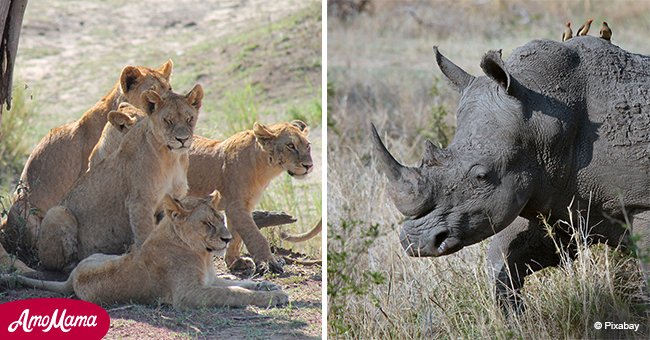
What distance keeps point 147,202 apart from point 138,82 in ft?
2.78

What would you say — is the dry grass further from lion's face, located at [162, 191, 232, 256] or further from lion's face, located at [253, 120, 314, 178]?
lion's face, located at [162, 191, 232, 256]

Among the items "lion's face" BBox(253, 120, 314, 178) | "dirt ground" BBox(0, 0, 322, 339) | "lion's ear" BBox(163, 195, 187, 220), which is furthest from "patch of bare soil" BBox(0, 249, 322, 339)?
"dirt ground" BBox(0, 0, 322, 339)

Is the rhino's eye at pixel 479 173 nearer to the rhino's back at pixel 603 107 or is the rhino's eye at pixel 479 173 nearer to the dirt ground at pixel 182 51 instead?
the rhino's back at pixel 603 107

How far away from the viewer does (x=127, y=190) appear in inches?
268

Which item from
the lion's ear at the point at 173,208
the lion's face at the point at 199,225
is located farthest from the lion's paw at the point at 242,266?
the lion's ear at the point at 173,208

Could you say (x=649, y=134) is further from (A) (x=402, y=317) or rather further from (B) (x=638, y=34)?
(B) (x=638, y=34)

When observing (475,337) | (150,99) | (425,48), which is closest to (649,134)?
(475,337)

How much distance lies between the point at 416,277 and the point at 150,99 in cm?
183

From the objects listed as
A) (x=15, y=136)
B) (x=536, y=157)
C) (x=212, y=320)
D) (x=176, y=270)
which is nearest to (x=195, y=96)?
(x=176, y=270)

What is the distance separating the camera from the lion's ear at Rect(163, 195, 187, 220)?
627cm

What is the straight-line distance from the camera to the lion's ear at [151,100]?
6.41 meters

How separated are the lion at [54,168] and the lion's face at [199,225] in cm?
111

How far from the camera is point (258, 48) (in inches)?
522

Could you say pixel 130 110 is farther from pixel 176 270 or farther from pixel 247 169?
pixel 176 270
